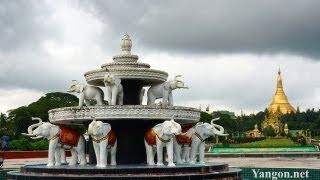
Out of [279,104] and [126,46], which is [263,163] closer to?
[126,46]

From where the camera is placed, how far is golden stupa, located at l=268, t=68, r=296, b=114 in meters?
132

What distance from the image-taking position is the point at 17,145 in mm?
48094

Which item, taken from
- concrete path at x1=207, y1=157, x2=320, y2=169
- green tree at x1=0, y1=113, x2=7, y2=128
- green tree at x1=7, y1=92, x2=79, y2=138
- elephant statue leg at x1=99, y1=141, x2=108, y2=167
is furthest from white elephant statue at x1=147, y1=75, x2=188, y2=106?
green tree at x1=0, y1=113, x2=7, y2=128

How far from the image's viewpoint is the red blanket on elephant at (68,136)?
16641 mm

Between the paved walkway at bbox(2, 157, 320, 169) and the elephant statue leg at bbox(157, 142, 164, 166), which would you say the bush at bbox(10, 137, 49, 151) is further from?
the elephant statue leg at bbox(157, 142, 164, 166)

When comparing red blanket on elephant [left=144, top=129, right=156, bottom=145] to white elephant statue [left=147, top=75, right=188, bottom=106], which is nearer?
red blanket on elephant [left=144, top=129, right=156, bottom=145]

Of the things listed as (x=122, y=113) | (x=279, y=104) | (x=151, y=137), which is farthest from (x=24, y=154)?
(x=279, y=104)

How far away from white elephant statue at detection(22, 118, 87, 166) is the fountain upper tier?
1933 mm

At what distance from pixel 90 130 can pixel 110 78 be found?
72.6 inches

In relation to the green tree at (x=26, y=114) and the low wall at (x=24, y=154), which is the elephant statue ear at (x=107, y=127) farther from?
the green tree at (x=26, y=114)

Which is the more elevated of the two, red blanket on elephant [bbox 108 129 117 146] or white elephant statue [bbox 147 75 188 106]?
white elephant statue [bbox 147 75 188 106]

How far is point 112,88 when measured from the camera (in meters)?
16.6

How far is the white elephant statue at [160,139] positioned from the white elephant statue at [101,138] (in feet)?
3.51

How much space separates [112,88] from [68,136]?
1946mm
